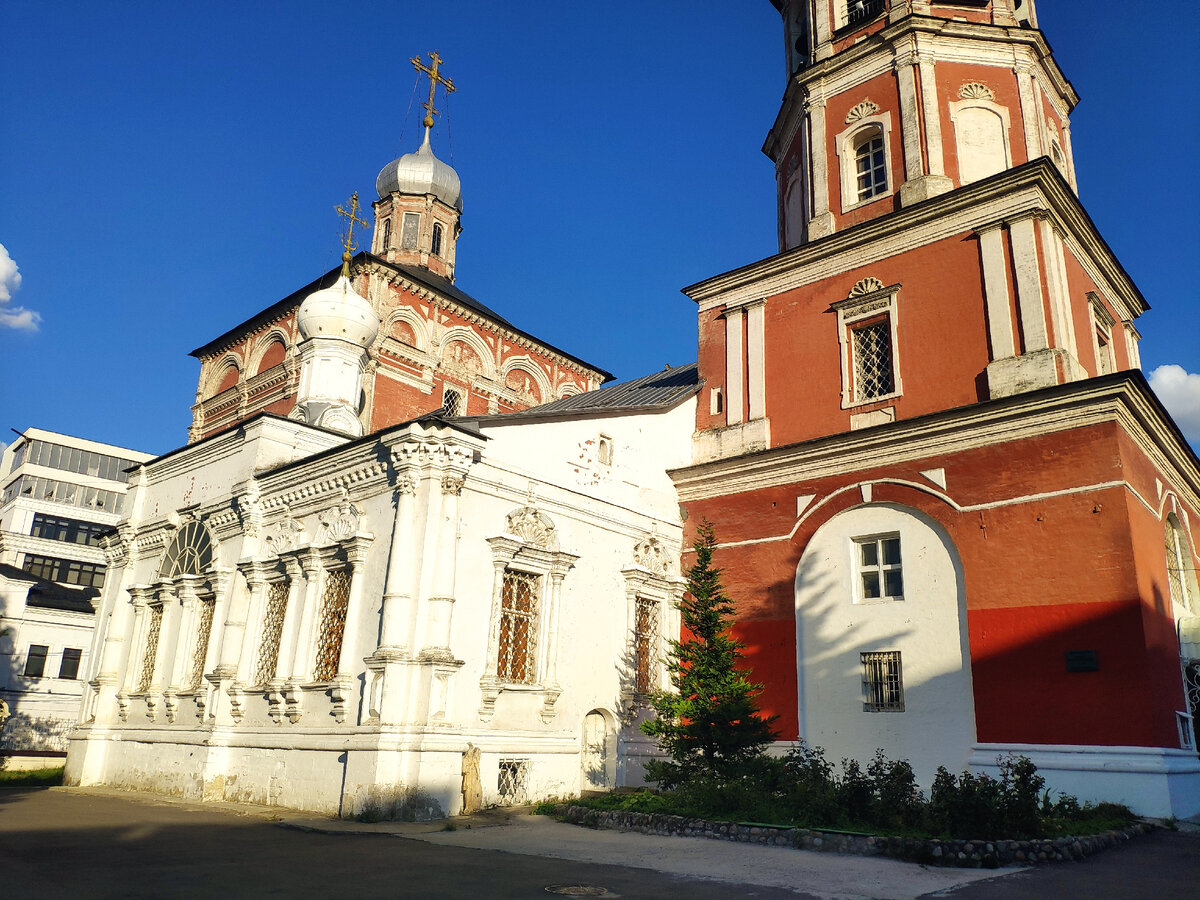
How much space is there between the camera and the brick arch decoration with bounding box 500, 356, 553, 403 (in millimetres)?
32406

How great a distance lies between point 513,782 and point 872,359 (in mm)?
9940

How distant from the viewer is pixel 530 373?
3344cm

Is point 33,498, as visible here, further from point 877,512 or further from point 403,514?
point 877,512

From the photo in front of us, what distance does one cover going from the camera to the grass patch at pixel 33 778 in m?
20.9

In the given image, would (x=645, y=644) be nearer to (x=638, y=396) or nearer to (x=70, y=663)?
(x=638, y=396)

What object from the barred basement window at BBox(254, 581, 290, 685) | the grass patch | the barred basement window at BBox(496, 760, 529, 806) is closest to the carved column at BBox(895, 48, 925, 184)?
the barred basement window at BBox(496, 760, 529, 806)

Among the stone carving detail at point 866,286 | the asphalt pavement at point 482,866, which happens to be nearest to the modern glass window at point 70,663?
the asphalt pavement at point 482,866

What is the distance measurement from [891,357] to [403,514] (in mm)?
9225

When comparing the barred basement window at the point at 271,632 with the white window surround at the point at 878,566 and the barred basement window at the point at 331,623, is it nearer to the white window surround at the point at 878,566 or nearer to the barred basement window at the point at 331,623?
the barred basement window at the point at 331,623

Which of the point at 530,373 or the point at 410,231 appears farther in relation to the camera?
the point at 410,231

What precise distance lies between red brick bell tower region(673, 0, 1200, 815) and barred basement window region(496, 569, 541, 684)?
420cm

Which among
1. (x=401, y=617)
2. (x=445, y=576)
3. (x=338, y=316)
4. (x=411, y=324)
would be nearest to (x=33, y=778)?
(x=338, y=316)

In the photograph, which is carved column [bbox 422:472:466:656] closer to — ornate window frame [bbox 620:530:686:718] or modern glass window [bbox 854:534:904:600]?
ornate window frame [bbox 620:530:686:718]

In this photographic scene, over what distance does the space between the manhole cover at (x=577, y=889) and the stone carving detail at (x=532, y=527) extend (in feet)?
24.6
